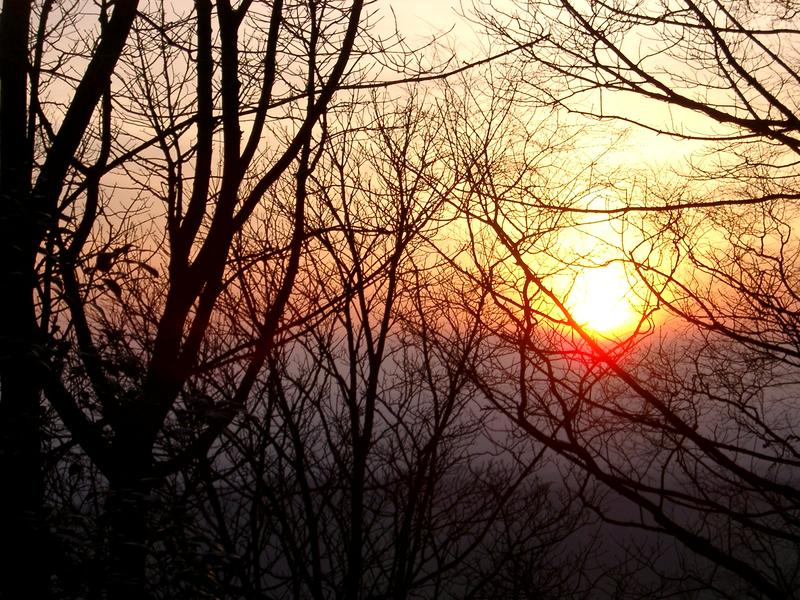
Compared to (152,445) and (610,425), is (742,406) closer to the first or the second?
(610,425)

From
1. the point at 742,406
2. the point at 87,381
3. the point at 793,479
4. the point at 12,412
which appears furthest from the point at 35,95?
the point at 793,479

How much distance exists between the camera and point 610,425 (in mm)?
6582

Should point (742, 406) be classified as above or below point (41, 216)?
above

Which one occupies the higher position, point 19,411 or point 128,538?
point 19,411

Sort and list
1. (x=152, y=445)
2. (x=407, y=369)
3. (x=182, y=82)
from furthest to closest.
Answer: (x=407, y=369) → (x=182, y=82) → (x=152, y=445)

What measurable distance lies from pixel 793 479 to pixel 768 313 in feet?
7.21

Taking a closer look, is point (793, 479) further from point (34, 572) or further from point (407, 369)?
point (34, 572)

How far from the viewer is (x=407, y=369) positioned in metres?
9.41

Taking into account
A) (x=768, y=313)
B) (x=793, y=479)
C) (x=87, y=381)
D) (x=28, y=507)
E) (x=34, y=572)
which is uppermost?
(x=768, y=313)

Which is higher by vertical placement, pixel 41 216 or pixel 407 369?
pixel 407 369

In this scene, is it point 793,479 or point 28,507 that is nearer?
point 28,507

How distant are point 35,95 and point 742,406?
19.6 feet

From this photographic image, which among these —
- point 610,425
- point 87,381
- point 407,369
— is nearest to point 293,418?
point 407,369

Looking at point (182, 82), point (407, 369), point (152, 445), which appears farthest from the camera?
point (407, 369)
